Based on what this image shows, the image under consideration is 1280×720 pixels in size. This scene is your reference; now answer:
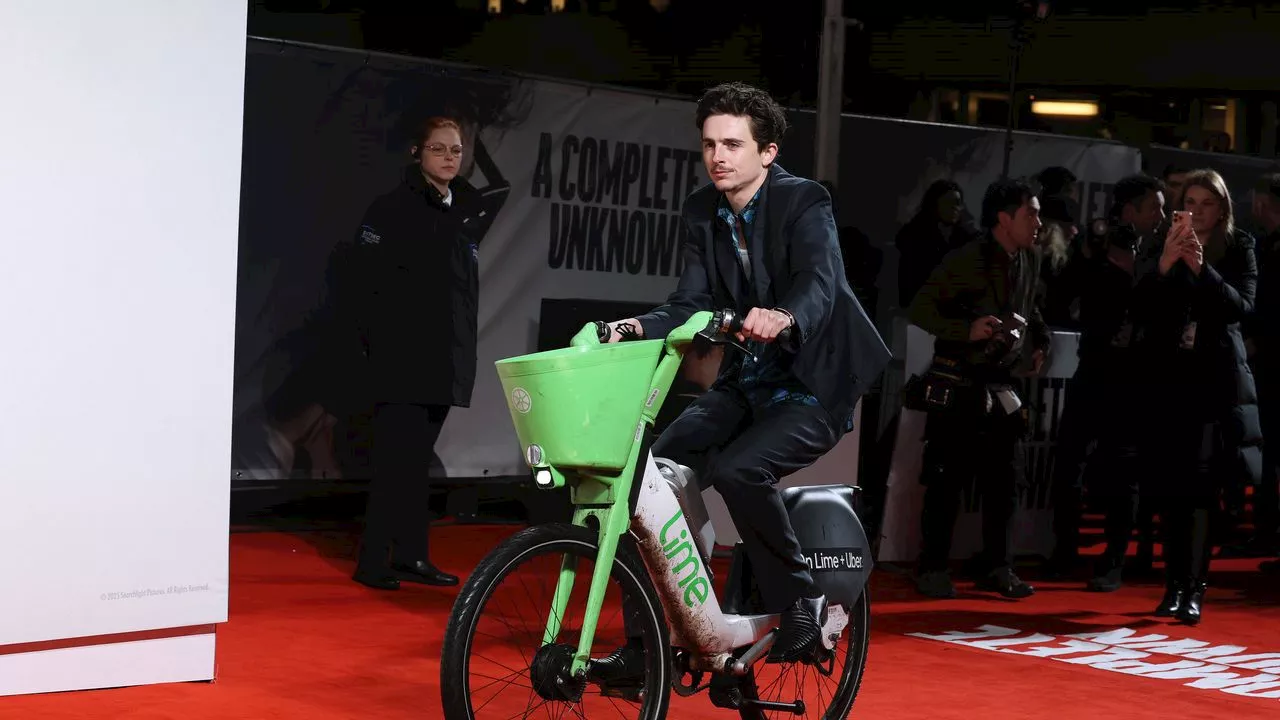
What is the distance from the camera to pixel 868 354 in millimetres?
4754

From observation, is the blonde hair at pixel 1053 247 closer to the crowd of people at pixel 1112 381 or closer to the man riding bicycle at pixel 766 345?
the crowd of people at pixel 1112 381

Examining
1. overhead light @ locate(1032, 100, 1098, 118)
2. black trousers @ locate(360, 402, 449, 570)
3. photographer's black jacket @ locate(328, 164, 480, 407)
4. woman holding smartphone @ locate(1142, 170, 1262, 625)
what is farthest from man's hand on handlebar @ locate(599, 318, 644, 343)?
overhead light @ locate(1032, 100, 1098, 118)

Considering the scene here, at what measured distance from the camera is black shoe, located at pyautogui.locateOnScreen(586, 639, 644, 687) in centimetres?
421

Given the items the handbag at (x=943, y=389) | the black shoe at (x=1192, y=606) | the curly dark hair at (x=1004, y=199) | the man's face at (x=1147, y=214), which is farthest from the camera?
the man's face at (x=1147, y=214)

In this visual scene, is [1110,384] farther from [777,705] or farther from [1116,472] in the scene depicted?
[777,705]

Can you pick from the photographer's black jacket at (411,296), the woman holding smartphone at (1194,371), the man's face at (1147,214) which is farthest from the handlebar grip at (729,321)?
the man's face at (1147,214)

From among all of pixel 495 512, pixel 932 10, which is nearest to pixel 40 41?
pixel 495 512

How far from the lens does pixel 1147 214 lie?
9.27 m

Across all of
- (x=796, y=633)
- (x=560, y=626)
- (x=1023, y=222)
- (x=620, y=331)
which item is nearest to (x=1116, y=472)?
(x=1023, y=222)

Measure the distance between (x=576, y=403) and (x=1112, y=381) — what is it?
5.46 m

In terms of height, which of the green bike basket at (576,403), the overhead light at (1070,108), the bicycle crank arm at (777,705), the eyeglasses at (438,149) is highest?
the overhead light at (1070,108)

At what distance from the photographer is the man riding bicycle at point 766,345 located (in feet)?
15.0

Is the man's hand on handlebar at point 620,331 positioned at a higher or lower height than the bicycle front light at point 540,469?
higher

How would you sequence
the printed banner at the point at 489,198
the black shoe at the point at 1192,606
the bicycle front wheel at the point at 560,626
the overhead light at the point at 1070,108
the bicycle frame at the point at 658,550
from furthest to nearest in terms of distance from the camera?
the overhead light at the point at 1070,108
the printed banner at the point at 489,198
the black shoe at the point at 1192,606
the bicycle frame at the point at 658,550
the bicycle front wheel at the point at 560,626
